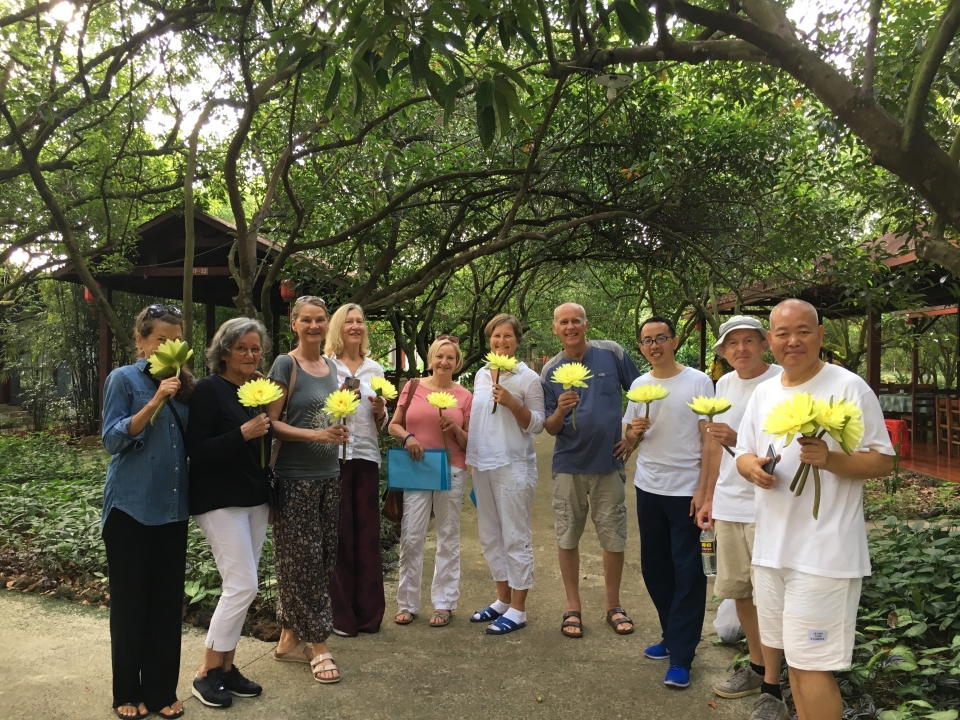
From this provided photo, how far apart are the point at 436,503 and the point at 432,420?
535 mm

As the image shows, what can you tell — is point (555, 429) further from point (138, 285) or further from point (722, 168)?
point (138, 285)

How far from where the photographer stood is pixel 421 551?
14.8 feet

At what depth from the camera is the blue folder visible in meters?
4.46

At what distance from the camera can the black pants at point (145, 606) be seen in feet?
9.97

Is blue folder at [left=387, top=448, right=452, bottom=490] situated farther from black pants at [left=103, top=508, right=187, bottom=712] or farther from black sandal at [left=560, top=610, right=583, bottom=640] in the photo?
black pants at [left=103, top=508, right=187, bottom=712]

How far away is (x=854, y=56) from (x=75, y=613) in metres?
7.34

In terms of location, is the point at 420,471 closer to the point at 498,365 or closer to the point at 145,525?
the point at 498,365

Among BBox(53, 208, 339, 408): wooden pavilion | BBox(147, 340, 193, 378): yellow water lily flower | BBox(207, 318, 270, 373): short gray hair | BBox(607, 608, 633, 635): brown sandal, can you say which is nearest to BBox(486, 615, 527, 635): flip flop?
BBox(607, 608, 633, 635): brown sandal

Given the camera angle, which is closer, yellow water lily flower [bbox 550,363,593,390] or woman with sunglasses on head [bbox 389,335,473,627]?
yellow water lily flower [bbox 550,363,593,390]

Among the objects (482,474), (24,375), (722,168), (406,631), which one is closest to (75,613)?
(406,631)

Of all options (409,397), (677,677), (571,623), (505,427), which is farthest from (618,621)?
(409,397)

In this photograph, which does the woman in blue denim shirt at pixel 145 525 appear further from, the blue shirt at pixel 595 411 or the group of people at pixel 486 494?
the blue shirt at pixel 595 411

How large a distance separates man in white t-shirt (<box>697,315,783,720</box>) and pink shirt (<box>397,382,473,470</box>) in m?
1.62

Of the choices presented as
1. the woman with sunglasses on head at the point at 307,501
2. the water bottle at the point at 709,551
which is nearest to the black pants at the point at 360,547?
the woman with sunglasses on head at the point at 307,501
